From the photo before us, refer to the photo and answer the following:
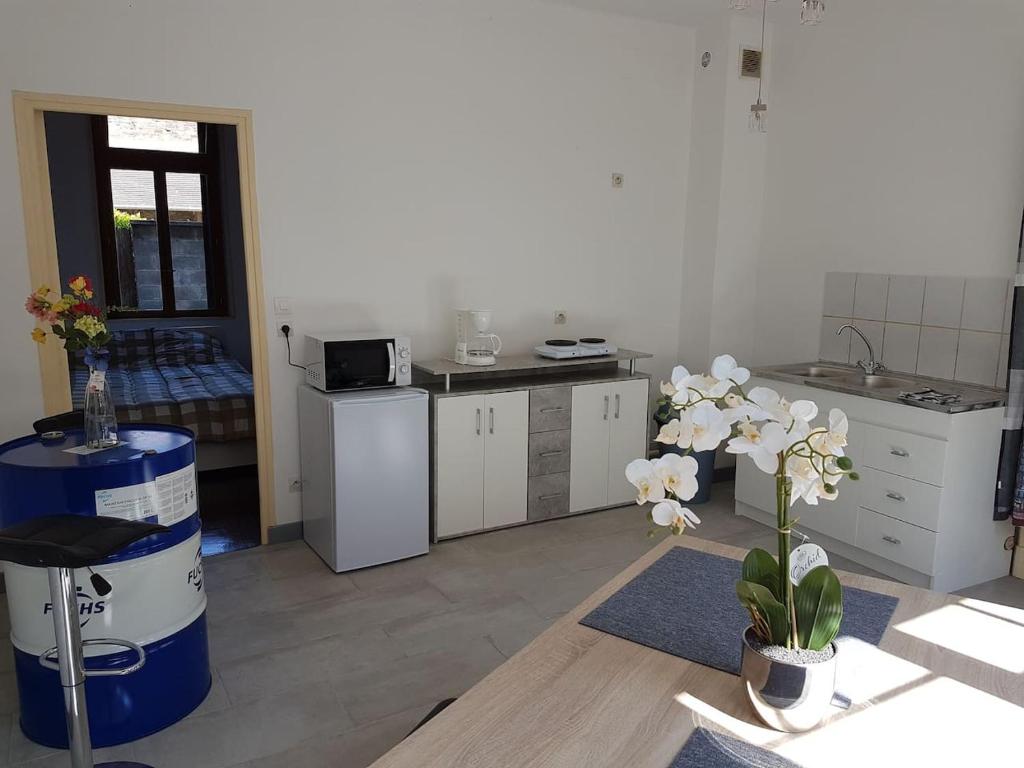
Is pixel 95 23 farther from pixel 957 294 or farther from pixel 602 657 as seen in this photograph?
pixel 957 294

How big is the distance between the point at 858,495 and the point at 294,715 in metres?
2.78

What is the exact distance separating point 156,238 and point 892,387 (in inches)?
236

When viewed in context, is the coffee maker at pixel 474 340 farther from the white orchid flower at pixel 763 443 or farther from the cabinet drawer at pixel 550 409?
the white orchid flower at pixel 763 443

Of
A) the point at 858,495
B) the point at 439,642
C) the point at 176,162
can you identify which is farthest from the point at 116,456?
the point at 176,162

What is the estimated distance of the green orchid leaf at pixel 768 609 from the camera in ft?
4.26

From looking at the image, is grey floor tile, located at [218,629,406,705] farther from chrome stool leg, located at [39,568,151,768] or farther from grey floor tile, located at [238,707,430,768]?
chrome stool leg, located at [39,568,151,768]

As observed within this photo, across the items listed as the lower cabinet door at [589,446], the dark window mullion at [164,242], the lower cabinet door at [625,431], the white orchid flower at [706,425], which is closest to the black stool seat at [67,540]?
the white orchid flower at [706,425]

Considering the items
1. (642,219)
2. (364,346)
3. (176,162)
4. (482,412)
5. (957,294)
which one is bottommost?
(482,412)

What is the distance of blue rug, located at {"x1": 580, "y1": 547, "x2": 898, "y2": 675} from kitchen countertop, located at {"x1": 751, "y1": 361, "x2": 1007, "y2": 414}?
6.58ft

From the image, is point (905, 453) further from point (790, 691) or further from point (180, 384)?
point (180, 384)

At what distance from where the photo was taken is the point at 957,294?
154 inches

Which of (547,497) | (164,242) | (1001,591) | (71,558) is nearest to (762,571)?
(71,558)

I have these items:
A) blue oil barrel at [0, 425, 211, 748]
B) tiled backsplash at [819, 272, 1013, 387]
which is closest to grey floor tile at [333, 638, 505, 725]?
blue oil barrel at [0, 425, 211, 748]

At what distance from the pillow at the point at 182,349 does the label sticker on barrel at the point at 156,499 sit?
3945 mm
